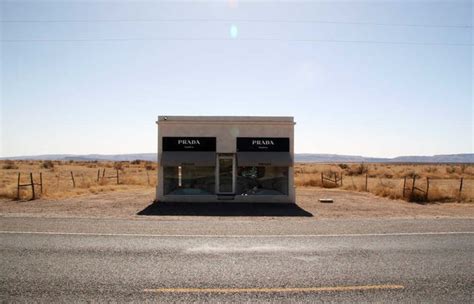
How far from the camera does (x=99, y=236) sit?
9.93 metres

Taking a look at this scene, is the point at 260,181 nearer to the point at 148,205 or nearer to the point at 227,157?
the point at 227,157

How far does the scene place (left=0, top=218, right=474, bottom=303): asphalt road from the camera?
5.70 m

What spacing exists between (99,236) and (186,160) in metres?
10.6

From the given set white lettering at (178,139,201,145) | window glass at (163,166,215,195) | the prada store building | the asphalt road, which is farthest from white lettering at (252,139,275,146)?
the asphalt road

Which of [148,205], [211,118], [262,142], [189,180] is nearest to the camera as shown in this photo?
[148,205]

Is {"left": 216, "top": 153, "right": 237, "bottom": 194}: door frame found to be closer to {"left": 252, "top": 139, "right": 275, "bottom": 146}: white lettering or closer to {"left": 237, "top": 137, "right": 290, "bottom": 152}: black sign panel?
{"left": 237, "top": 137, "right": 290, "bottom": 152}: black sign panel

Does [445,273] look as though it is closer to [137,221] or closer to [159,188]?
[137,221]

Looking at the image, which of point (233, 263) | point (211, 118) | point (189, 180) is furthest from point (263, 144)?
point (233, 263)

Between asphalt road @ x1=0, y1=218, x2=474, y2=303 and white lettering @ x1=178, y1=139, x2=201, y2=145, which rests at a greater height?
white lettering @ x1=178, y1=139, x2=201, y2=145

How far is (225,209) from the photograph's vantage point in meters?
17.4

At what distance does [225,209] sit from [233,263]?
10066mm

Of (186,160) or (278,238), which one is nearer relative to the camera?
(278,238)

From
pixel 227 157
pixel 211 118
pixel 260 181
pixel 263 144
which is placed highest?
pixel 211 118

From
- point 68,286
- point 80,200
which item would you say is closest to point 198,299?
point 68,286
